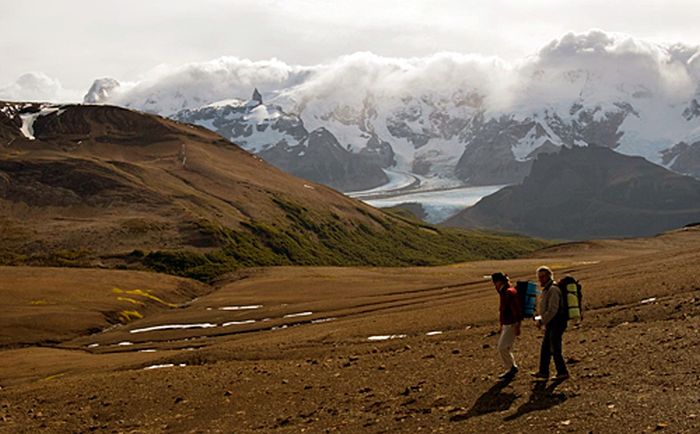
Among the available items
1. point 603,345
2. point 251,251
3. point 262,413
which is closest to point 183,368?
point 262,413

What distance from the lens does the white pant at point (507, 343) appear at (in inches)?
1038

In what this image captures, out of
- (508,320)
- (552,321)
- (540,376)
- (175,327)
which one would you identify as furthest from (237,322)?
(552,321)

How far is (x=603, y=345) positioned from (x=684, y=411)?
31.1 feet

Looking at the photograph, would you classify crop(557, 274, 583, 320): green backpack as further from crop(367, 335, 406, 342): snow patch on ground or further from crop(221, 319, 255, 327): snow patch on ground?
crop(221, 319, 255, 327): snow patch on ground

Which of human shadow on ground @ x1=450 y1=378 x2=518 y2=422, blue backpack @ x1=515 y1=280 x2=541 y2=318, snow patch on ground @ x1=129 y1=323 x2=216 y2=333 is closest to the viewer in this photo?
human shadow on ground @ x1=450 y1=378 x2=518 y2=422

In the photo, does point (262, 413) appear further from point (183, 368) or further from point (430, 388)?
point (183, 368)

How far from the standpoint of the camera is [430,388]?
90.9ft

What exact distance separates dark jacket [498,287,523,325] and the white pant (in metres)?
0.21

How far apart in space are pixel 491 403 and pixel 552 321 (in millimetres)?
3182

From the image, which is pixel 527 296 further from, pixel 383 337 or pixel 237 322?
pixel 237 322

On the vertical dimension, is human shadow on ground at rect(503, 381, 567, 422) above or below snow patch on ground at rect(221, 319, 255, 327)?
above

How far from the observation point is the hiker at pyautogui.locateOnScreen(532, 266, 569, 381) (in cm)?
2520

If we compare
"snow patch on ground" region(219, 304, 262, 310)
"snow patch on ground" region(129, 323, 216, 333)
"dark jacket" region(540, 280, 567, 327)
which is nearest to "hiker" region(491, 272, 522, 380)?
"dark jacket" region(540, 280, 567, 327)

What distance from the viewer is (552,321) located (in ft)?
83.1
